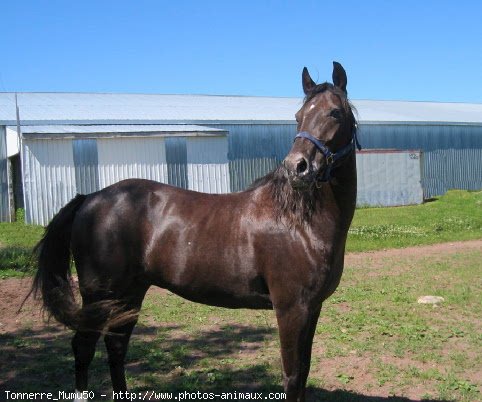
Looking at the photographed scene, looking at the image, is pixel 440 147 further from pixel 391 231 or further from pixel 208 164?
pixel 391 231

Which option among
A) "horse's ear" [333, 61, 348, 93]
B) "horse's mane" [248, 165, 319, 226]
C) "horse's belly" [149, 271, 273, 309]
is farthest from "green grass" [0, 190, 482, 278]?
"horse's ear" [333, 61, 348, 93]

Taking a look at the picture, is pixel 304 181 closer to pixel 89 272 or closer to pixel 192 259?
pixel 192 259

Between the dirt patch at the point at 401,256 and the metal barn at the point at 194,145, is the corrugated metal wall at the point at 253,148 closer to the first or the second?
the metal barn at the point at 194,145

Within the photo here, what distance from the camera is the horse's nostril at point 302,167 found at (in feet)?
10.9

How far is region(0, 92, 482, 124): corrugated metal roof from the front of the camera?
2255 centimetres

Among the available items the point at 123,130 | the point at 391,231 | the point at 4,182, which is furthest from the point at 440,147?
the point at 4,182

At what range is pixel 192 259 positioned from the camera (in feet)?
13.2

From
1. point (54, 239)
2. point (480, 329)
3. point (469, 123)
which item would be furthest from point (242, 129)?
point (54, 239)

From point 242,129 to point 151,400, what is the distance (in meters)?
20.4

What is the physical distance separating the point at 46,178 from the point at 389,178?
45.5ft

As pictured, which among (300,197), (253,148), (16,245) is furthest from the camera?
(253,148)

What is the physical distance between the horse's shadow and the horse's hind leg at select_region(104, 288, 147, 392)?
37 centimetres

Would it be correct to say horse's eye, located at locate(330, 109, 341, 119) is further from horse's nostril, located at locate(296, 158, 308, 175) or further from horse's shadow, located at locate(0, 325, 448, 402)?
horse's shadow, located at locate(0, 325, 448, 402)

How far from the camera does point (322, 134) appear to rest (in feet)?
11.6
